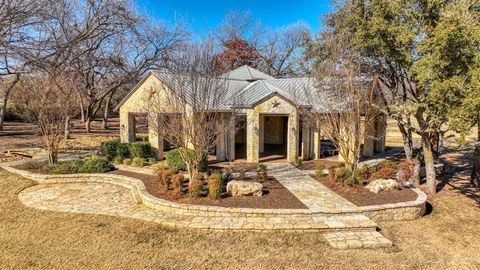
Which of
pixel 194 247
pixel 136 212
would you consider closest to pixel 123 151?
pixel 136 212

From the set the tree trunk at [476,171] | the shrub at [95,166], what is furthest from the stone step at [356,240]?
the shrub at [95,166]

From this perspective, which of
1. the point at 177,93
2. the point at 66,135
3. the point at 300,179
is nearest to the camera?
the point at 177,93

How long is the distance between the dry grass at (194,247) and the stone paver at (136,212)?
1.15ft

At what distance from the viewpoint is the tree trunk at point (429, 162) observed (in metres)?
13.8

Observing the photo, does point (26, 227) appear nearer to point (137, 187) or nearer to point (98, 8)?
point (137, 187)

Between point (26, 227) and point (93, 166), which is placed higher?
point (93, 166)

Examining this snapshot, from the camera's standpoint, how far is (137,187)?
13.3 m

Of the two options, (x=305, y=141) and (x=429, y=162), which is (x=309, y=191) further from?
(x=305, y=141)

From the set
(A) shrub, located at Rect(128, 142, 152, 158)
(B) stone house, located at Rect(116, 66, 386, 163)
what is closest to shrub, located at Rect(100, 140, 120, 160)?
(A) shrub, located at Rect(128, 142, 152, 158)

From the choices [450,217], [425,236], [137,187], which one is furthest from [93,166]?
[450,217]

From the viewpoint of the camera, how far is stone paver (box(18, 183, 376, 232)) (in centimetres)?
990

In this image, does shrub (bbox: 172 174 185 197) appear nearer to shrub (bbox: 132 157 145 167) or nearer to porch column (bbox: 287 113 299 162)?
shrub (bbox: 132 157 145 167)

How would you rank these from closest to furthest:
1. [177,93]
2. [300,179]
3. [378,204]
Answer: [378,204]
[177,93]
[300,179]

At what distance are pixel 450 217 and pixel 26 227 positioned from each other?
48.8ft
